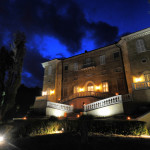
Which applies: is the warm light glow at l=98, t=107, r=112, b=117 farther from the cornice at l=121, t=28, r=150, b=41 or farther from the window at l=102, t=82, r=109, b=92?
the cornice at l=121, t=28, r=150, b=41

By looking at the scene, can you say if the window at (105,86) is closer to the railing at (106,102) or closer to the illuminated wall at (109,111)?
the railing at (106,102)

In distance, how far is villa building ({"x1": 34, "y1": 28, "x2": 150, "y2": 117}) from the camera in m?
14.1

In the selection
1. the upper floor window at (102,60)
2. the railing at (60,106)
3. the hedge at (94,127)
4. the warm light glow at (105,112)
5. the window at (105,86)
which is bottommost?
the hedge at (94,127)

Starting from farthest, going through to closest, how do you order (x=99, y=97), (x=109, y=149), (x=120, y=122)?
(x=99, y=97) < (x=120, y=122) < (x=109, y=149)

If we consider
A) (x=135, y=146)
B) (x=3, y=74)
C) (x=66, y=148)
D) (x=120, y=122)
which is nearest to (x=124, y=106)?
(x=120, y=122)

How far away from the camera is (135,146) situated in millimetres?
4969

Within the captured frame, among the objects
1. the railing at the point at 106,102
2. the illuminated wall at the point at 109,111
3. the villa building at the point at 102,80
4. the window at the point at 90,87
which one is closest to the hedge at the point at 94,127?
the illuminated wall at the point at 109,111

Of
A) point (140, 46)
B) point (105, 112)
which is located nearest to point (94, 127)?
point (105, 112)

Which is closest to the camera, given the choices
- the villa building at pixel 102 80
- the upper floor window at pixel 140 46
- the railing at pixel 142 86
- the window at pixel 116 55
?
the railing at pixel 142 86

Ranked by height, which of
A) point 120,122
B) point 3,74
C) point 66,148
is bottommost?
point 66,148

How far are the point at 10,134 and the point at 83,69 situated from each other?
17.7m

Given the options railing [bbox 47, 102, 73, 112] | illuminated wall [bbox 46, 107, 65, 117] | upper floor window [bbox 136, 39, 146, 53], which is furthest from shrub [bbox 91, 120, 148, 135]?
upper floor window [bbox 136, 39, 146, 53]

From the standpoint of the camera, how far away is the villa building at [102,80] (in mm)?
14086

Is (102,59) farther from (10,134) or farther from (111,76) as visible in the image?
(10,134)
